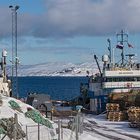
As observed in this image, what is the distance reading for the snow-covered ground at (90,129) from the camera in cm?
3750

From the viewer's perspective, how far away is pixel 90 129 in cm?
5356

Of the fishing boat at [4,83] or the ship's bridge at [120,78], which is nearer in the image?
the fishing boat at [4,83]

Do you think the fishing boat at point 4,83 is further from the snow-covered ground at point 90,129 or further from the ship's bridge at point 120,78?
the ship's bridge at point 120,78

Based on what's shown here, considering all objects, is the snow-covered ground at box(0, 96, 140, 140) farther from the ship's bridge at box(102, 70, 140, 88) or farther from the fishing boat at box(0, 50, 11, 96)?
the ship's bridge at box(102, 70, 140, 88)

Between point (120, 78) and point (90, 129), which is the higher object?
point (120, 78)

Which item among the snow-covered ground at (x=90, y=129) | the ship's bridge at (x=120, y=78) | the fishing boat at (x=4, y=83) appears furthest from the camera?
the ship's bridge at (x=120, y=78)

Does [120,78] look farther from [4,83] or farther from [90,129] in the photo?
[90,129]

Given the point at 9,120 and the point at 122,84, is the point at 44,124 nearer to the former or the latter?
the point at 9,120

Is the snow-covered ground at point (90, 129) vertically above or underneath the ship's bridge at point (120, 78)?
underneath

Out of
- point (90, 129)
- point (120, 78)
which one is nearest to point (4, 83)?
point (120, 78)

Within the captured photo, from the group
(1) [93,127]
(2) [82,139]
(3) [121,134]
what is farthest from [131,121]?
(2) [82,139]

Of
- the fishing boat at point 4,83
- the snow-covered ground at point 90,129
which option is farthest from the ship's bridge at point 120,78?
the fishing boat at point 4,83

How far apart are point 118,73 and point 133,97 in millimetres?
11921

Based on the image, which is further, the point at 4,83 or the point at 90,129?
the point at 4,83
